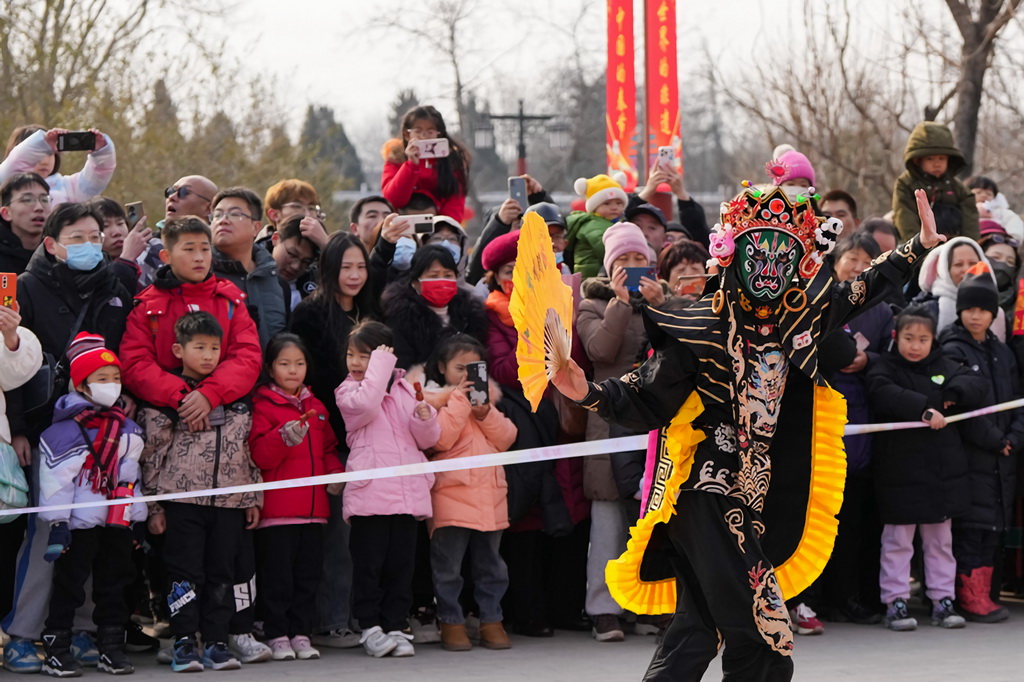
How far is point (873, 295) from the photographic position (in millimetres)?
5703

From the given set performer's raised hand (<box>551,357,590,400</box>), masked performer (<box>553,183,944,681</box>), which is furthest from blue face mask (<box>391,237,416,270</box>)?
performer's raised hand (<box>551,357,590,400</box>)

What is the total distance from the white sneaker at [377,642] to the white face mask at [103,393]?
6.09 ft

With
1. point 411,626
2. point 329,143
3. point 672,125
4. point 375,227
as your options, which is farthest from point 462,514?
point 329,143

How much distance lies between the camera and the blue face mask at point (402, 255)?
843 cm

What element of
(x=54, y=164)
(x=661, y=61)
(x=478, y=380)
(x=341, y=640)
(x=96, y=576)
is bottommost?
(x=341, y=640)

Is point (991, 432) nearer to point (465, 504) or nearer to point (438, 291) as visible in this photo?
point (465, 504)

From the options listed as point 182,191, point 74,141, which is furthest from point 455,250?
point 74,141

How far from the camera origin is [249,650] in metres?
7.26

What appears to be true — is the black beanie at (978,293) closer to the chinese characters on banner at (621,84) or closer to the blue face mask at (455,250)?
the blue face mask at (455,250)

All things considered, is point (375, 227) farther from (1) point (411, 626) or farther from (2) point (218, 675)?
→ (2) point (218, 675)

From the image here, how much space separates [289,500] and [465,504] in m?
0.99

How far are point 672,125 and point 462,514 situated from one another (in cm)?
817

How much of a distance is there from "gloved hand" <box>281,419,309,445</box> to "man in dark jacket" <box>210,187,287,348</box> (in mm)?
696

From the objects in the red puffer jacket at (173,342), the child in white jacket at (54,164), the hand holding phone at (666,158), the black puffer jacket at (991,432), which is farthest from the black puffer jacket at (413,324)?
the black puffer jacket at (991,432)
